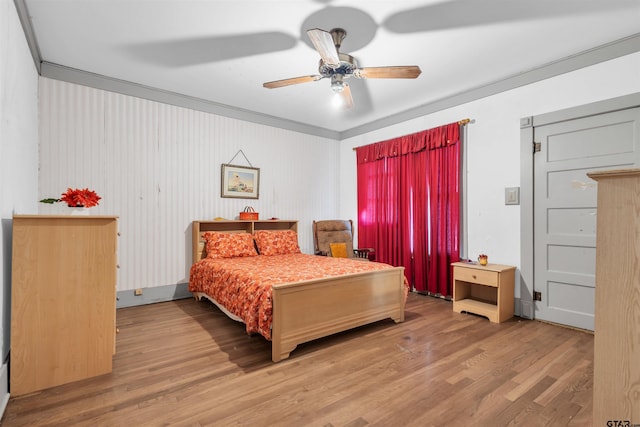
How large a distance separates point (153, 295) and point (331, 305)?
249 centimetres

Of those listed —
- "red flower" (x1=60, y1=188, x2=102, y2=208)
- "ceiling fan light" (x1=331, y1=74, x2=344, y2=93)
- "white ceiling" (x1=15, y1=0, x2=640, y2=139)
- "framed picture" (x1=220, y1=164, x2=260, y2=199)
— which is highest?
"white ceiling" (x1=15, y1=0, x2=640, y2=139)

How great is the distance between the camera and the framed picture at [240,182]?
4.49 metres

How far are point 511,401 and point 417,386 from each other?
54 cm

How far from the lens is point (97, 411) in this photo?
1.74 meters

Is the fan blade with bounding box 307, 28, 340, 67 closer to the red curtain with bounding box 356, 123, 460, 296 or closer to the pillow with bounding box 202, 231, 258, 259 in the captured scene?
the red curtain with bounding box 356, 123, 460, 296

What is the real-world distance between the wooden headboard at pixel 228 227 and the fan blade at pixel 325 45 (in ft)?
8.57

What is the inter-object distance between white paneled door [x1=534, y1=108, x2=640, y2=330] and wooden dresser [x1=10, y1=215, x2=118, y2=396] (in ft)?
13.1

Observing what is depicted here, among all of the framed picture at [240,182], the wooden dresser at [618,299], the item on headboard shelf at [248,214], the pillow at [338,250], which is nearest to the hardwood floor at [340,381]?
the wooden dresser at [618,299]

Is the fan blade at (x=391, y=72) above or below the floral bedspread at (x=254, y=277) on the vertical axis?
above

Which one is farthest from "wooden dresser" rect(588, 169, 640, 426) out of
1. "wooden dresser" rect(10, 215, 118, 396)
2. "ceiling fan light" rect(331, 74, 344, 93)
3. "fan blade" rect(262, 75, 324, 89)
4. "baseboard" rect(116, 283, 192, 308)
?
"baseboard" rect(116, 283, 192, 308)

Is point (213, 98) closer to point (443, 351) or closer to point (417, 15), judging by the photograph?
point (417, 15)

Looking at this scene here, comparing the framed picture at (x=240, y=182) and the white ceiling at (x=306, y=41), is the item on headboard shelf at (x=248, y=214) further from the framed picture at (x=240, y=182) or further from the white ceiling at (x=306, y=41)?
the white ceiling at (x=306, y=41)

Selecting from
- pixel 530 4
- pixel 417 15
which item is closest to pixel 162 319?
pixel 417 15

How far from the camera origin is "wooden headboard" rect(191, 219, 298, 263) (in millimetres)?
4078
